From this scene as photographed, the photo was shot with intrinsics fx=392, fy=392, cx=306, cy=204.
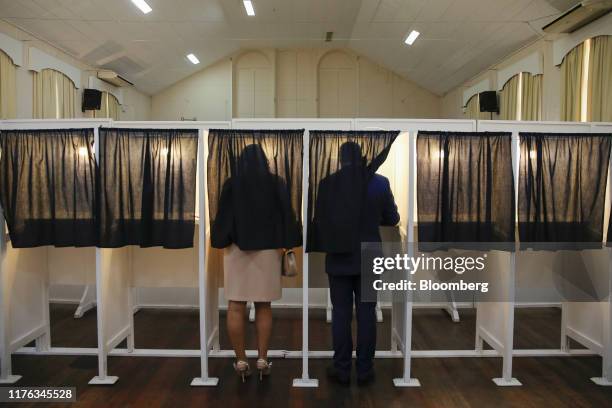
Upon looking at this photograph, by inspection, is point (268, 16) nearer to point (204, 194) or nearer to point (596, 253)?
point (204, 194)

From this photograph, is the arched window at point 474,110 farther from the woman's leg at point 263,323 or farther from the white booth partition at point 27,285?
the white booth partition at point 27,285

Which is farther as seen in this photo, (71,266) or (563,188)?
(71,266)

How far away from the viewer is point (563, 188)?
112 inches

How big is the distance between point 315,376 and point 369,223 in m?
1.23

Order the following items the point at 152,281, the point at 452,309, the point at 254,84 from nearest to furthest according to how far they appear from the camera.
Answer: the point at 152,281 → the point at 452,309 → the point at 254,84

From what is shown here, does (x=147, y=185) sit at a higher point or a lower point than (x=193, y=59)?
lower

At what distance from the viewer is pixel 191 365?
10.1 ft

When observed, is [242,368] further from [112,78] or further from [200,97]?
[200,97]

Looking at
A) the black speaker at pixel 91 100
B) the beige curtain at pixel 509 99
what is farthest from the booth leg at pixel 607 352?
the black speaker at pixel 91 100

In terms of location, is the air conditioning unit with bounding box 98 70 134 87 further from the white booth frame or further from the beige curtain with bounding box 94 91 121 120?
the white booth frame

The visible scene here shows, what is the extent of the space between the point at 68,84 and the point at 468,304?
762 centimetres

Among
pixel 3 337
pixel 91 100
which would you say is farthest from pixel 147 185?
pixel 91 100

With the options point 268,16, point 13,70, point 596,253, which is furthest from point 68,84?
point 596,253

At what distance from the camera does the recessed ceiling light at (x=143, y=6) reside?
618cm
